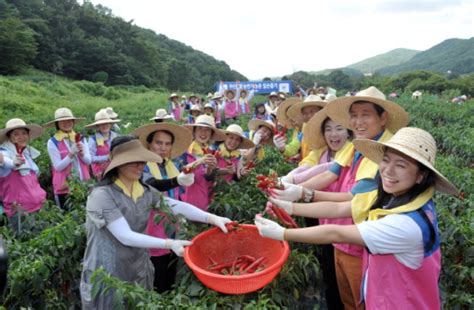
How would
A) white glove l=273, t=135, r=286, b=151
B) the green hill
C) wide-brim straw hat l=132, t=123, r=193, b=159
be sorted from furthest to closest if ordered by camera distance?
the green hill
white glove l=273, t=135, r=286, b=151
wide-brim straw hat l=132, t=123, r=193, b=159

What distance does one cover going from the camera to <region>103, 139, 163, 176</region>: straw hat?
244 centimetres

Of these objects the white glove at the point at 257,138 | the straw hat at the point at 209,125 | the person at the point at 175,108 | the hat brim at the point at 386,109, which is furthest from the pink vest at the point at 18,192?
the person at the point at 175,108

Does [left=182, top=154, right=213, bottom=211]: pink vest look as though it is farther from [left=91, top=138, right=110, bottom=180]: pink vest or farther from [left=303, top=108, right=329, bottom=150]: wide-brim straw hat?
[left=91, top=138, right=110, bottom=180]: pink vest

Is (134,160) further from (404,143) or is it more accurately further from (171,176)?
(404,143)

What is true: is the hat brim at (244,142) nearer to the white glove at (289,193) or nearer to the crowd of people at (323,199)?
the crowd of people at (323,199)

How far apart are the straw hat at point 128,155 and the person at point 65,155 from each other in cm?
294

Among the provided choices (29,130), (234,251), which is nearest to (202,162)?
(234,251)

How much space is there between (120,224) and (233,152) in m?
2.47

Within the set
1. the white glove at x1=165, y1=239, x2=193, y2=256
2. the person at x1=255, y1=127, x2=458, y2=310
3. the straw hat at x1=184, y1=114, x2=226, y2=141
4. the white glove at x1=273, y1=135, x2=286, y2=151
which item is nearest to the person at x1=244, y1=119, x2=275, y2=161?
the white glove at x1=273, y1=135, x2=286, y2=151

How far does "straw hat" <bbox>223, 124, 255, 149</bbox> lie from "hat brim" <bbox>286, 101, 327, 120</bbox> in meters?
0.64

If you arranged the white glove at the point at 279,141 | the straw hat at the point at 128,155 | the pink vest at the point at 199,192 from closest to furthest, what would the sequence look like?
the straw hat at the point at 128,155, the pink vest at the point at 199,192, the white glove at the point at 279,141

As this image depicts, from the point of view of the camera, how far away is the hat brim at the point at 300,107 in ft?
13.8

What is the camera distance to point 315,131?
11.8ft

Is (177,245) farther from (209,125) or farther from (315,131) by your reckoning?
(209,125)
